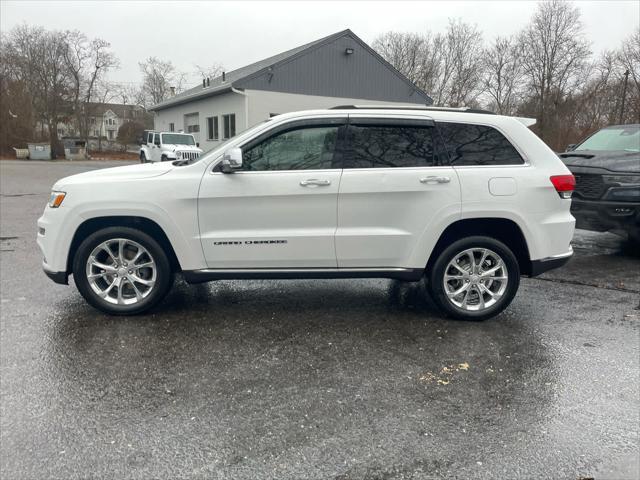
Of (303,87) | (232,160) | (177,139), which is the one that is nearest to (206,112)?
(177,139)

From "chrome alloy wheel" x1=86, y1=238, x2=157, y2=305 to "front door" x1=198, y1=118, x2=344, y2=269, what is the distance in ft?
2.04

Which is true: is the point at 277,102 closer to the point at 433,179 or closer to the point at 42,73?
the point at 433,179

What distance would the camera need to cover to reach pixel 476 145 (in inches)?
167

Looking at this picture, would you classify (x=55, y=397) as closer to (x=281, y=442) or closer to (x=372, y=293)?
(x=281, y=442)

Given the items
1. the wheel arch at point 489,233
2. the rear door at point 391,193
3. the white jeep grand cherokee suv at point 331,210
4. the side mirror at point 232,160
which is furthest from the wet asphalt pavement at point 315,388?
the side mirror at point 232,160

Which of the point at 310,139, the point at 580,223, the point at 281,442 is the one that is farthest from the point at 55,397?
the point at 580,223

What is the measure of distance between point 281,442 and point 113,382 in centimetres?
136

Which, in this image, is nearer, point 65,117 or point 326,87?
point 326,87

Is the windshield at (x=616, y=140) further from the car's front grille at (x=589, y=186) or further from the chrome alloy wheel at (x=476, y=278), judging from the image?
Answer: the chrome alloy wheel at (x=476, y=278)

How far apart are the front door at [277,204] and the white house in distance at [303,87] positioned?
799 inches

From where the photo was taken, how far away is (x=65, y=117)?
45.8 meters

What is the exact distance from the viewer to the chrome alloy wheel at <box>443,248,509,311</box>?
4.29 metres

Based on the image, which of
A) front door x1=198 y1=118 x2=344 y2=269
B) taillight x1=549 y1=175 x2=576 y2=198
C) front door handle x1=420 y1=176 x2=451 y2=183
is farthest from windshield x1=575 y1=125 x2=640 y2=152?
front door x1=198 y1=118 x2=344 y2=269

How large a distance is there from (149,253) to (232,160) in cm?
116
